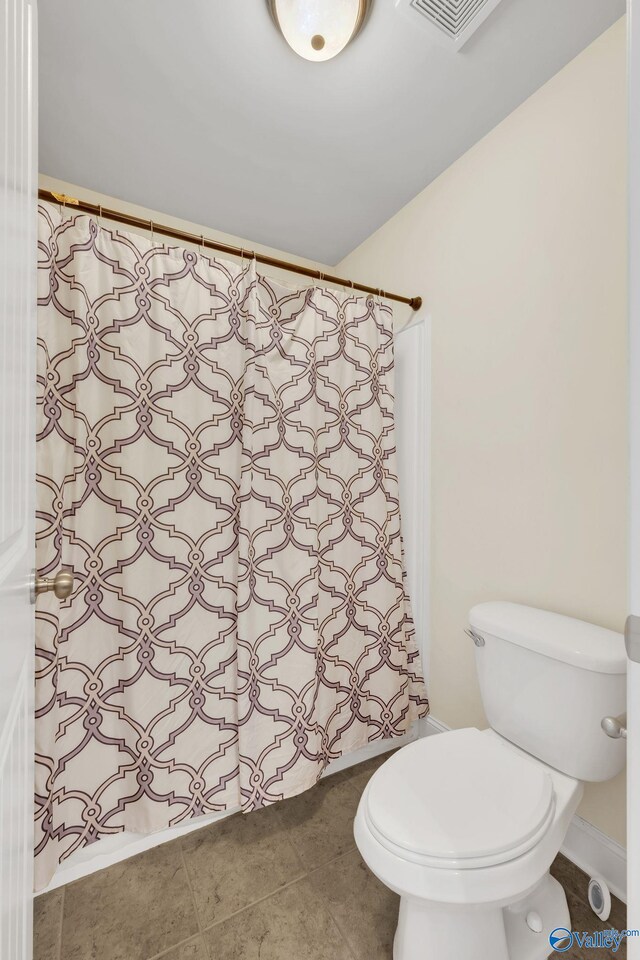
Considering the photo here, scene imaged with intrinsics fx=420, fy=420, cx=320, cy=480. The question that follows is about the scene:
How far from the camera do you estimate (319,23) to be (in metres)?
1.11

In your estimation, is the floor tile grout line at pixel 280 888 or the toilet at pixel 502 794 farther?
the floor tile grout line at pixel 280 888

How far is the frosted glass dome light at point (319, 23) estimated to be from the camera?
1081 mm

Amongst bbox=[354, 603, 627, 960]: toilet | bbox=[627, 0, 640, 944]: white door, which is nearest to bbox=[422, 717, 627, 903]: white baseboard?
bbox=[354, 603, 627, 960]: toilet

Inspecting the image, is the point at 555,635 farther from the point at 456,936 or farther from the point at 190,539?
the point at 190,539

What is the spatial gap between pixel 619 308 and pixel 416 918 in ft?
5.22

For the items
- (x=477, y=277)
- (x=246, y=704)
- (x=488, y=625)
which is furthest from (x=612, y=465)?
(x=246, y=704)

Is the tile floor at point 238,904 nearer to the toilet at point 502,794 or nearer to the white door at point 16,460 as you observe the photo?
the toilet at point 502,794

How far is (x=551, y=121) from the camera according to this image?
4.31 ft

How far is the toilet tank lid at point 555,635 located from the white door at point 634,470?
1.56 ft

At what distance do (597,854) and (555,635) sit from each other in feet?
2.20

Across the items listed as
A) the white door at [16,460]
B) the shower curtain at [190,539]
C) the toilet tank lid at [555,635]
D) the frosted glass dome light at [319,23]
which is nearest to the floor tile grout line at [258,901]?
the shower curtain at [190,539]

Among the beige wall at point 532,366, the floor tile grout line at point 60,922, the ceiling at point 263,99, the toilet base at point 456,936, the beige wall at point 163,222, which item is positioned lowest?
the floor tile grout line at point 60,922

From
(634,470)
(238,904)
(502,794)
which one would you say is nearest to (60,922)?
(238,904)

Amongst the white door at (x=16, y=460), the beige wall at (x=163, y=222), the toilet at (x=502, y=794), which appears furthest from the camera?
the beige wall at (x=163, y=222)
